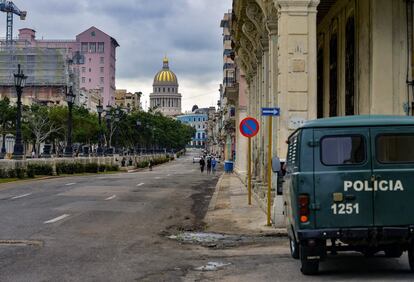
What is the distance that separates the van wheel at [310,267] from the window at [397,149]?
1756 mm

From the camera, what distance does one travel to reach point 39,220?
18062 mm

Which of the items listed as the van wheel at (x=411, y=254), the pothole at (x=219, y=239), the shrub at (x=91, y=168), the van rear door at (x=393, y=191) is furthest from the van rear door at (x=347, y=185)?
the shrub at (x=91, y=168)

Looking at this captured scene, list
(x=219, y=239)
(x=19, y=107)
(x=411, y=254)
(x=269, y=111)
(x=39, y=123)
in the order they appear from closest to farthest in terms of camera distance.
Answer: (x=411, y=254) < (x=219, y=239) < (x=269, y=111) < (x=19, y=107) < (x=39, y=123)

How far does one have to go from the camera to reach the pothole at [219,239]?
47.2 feet

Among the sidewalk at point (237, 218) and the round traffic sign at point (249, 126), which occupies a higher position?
the round traffic sign at point (249, 126)

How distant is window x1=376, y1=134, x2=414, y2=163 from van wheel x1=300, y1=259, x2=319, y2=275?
1756 mm

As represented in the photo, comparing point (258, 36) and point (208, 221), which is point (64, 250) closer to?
point (208, 221)

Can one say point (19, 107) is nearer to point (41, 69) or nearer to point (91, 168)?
point (91, 168)

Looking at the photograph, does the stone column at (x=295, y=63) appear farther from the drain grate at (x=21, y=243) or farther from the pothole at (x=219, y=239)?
the drain grate at (x=21, y=243)

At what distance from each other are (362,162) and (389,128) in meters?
0.59

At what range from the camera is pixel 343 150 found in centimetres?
909

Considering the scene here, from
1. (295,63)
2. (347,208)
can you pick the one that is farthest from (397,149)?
(295,63)

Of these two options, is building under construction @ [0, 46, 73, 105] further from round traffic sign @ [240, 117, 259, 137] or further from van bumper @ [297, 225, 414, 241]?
van bumper @ [297, 225, 414, 241]

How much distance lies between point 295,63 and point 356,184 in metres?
8.81
